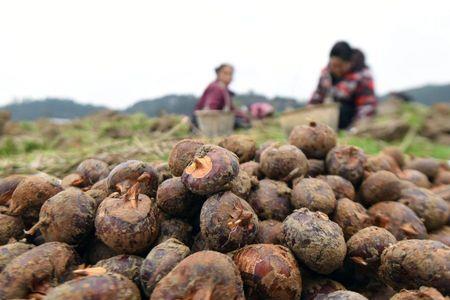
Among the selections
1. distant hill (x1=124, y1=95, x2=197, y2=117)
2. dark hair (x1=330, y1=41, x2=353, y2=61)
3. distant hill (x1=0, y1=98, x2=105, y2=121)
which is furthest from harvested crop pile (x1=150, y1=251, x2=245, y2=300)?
distant hill (x1=0, y1=98, x2=105, y2=121)

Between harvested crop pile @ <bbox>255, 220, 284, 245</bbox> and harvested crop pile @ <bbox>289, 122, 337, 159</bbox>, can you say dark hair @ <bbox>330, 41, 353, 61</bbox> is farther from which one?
harvested crop pile @ <bbox>255, 220, 284, 245</bbox>

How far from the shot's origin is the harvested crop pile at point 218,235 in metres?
1.82

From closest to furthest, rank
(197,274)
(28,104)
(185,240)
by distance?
(197,274), (185,240), (28,104)

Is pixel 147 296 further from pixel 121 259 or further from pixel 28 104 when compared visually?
pixel 28 104

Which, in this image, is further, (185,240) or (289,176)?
(289,176)

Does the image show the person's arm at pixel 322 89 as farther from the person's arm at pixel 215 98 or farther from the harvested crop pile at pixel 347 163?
the harvested crop pile at pixel 347 163

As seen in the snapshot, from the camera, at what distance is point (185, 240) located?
7.41ft

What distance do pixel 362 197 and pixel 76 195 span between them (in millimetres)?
2089

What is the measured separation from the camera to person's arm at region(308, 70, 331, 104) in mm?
8683

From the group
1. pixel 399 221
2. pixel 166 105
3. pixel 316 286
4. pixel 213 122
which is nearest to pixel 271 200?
pixel 316 286

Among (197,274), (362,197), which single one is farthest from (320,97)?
(197,274)

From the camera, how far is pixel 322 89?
880 cm

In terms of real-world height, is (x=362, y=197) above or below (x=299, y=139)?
below

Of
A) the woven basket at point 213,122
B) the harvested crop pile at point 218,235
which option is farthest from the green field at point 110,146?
the harvested crop pile at point 218,235
